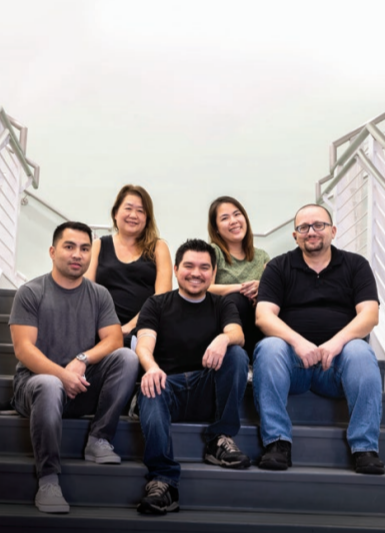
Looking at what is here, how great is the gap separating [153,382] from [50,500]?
50 centimetres

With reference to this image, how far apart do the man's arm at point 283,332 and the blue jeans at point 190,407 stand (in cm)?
20

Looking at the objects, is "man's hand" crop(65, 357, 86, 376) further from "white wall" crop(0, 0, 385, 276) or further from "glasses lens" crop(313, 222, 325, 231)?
"white wall" crop(0, 0, 385, 276)

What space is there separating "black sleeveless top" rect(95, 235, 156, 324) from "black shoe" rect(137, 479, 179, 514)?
3.28ft

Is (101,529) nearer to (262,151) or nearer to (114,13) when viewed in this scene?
(262,151)

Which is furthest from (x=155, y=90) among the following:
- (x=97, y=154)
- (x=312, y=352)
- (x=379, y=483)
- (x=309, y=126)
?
(x=379, y=483)

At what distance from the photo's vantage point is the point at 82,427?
245 cm

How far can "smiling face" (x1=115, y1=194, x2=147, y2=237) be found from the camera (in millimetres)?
3150

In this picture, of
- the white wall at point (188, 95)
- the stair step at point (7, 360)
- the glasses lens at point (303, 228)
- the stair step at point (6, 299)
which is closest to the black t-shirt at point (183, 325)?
the glasses lens at point (303, 228)

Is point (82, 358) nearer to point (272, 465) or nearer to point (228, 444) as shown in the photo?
point (228, 444)

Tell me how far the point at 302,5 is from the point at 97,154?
2.08 meters

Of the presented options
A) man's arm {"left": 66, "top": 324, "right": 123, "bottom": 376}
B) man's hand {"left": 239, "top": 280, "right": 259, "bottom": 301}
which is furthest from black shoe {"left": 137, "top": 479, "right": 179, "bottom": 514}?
man's hand {"left": 239, "top": 280, "right": 259, "bottom": 301}

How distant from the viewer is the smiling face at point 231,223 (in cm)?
316

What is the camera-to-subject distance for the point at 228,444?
2.36 m

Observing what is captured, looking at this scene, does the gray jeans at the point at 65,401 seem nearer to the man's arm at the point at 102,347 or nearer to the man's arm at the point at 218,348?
the man's arm at the point at 102,347
